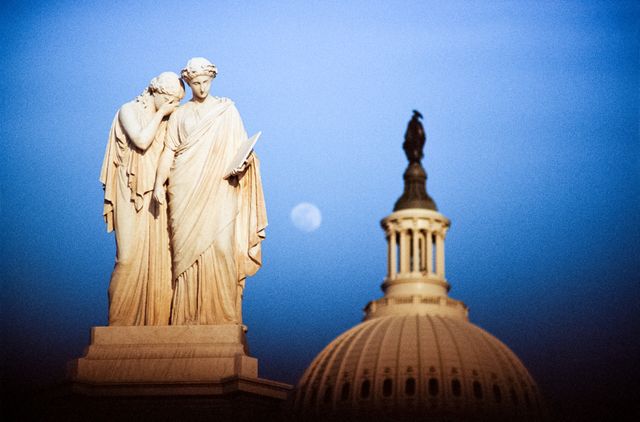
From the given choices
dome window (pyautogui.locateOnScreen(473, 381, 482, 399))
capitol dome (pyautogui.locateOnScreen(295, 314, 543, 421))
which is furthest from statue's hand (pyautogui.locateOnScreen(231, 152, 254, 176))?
dome window (pyautogui.locateOnScreen(473, 381, 482, 399))

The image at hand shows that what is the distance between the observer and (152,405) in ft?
67.8

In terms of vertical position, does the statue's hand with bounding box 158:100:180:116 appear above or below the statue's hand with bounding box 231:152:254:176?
above

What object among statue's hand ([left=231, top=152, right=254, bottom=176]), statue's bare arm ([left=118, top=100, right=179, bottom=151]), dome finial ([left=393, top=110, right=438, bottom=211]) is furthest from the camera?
dome finial ([left=393, top=110, right=438, bottom=211])

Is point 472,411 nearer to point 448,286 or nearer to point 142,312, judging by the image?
point 448,286

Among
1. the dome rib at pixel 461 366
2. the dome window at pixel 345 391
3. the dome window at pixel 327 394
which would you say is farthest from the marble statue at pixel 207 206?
the dome window at pixel 327 394

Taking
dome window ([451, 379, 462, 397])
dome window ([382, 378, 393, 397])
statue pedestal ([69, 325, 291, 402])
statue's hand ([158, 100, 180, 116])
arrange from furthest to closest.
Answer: dome window ([382, 378, 393, 397])
dome window ([451, 379, 462, 397])
statue's hand ([158, 100, 180, 116])
statue pedestal ([69, 325, 291, 402])

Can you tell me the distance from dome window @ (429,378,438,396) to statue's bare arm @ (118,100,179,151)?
421 feet

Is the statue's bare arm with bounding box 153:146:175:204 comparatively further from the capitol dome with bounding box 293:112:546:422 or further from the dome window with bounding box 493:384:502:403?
the dome window with bounding box 493:384:502:403

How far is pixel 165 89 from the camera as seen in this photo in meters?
22.3

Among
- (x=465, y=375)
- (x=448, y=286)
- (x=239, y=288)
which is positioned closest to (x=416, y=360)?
(x=465, y=375)

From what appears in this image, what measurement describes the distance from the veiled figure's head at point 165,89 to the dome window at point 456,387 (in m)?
128

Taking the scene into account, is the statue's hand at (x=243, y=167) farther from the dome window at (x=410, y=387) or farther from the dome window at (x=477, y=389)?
the dome window at (x=477, y=389)

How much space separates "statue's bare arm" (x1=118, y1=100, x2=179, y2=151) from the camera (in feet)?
71.8

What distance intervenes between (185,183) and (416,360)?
13263cm
